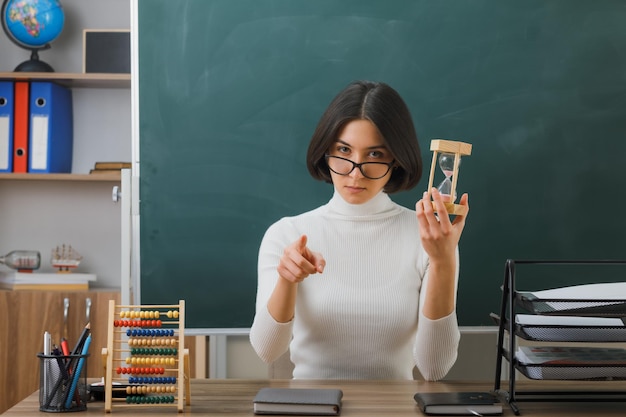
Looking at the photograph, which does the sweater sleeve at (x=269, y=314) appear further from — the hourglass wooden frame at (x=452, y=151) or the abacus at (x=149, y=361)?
the hourglass wooden frame at (x=452, y=151)

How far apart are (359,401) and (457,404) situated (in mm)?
191

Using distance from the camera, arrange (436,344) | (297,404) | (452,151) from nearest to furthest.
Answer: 1. (297,404)
2. (452,151)
3. (436,344)

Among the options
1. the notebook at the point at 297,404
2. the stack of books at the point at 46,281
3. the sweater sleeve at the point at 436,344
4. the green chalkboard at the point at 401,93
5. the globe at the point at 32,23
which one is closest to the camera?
the notebook at the point at 297,404

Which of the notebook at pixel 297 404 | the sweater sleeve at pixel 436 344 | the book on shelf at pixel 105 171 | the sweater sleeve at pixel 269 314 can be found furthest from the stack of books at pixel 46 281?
the notebook at pixel 297 404

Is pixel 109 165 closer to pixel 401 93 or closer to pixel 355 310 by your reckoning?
pixel 401 93

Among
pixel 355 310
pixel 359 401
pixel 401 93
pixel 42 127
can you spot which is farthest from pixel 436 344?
pixel 42 127

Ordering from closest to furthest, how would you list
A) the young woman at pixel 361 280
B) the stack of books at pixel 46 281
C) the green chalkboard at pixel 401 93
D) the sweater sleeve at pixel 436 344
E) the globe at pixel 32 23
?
the sweater sleeve at pixel 436 344 < the young woman at pixel 361 280 < the green chalkboard at pixel 401 93 < the stack of books at pixel 46 281 < the globe at pixel 32 23

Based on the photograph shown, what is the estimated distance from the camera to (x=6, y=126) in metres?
3.22

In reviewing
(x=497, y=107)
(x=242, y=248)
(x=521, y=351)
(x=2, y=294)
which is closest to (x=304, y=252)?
(x=521, y=351)

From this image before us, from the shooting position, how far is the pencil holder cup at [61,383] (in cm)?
139

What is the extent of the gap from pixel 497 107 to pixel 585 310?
126 centimetres

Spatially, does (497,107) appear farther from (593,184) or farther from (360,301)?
(360,301)

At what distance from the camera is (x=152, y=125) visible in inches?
99.4

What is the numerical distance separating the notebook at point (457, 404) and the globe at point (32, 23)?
2.46m
